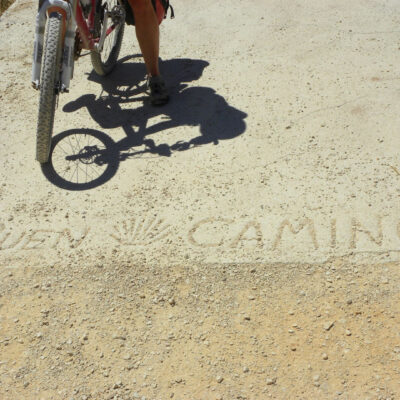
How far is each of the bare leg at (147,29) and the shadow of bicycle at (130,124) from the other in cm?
36

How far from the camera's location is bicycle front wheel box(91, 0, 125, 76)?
167 inches

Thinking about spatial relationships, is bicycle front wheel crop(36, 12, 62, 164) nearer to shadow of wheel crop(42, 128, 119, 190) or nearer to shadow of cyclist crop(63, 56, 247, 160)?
shadow of wheel crop(42, 128, 119, 190)

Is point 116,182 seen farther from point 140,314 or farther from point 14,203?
point 140,314

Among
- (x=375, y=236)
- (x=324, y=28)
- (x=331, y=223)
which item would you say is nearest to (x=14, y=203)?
(x=331, y=223)

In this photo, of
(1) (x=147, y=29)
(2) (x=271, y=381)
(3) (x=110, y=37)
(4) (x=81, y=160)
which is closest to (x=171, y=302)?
(2) (x=271, y=381)

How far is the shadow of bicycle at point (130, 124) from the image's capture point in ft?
12.3

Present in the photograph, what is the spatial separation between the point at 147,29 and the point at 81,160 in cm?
117

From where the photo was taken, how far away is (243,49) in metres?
4.94

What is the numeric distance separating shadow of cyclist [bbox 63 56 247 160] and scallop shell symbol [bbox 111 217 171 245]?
701 mm

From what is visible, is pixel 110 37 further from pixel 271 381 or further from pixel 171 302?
pixel 271 381

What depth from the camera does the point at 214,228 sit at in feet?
10.5

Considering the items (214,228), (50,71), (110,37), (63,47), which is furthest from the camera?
(110,37)

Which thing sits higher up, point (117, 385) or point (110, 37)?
point (110, 37)

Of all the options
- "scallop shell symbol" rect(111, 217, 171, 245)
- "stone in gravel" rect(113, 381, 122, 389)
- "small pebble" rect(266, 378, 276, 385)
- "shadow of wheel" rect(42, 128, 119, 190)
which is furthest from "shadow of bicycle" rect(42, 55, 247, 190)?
"small pebble" rect(266, 378, 276, 385)
